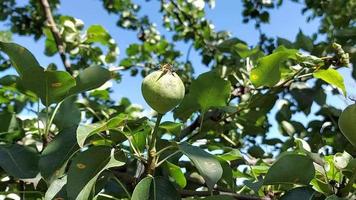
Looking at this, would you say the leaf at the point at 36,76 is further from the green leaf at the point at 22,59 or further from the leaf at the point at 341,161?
the leaf at the point at 341,161

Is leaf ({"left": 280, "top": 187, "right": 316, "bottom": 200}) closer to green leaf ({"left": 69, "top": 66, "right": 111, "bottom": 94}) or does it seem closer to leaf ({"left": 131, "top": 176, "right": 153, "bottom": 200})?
leaf ({"left": 131, "top": 176, "right": 153, "bottom": 200})

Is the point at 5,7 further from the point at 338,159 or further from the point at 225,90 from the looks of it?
the point at 338,159

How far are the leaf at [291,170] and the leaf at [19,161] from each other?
488 millimetres

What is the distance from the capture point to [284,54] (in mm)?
1264

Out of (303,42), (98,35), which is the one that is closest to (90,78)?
(303,42)

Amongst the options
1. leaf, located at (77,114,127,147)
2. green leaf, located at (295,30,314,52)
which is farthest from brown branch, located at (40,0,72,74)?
leaf, located at (77,114,127,147)

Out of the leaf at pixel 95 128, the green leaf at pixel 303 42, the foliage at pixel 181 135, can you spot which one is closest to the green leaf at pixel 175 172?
the foliage at pixel 181 135

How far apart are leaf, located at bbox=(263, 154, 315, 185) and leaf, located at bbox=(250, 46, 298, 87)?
35cm

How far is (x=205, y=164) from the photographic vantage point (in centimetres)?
88

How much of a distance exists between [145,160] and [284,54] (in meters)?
0.46

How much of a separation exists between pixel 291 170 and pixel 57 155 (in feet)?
1.46

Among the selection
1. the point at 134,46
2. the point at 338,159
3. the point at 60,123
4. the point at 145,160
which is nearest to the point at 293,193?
Result: the point at 338,159

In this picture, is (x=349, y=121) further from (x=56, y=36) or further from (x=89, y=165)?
(x=56, y=36)

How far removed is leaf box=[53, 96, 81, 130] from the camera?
4.49 feet
